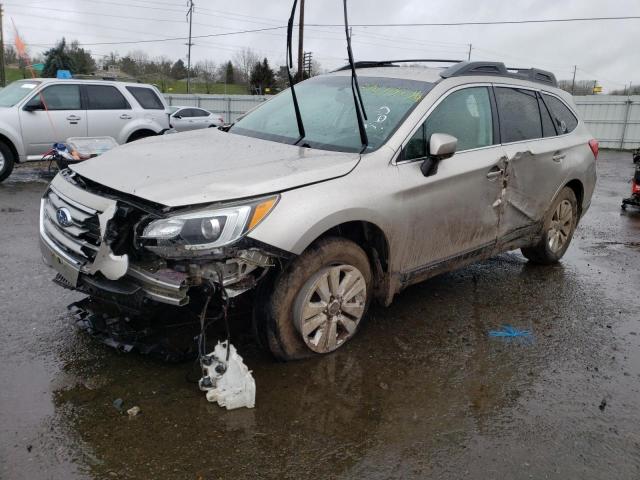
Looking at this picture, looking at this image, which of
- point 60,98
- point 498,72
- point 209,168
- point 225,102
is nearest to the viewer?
point 209,168

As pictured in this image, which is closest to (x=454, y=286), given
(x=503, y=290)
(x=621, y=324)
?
(x=503, y=290)

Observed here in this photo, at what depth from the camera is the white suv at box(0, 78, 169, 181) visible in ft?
32.7

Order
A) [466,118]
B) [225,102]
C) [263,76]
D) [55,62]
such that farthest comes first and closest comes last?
[263,76] → [55,62] → [225,102] → [466,118]

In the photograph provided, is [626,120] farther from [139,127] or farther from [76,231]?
[76,231]

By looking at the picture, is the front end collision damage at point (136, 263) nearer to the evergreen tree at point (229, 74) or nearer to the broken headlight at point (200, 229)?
the broken headlight at point (200, 229)

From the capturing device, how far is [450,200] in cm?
396

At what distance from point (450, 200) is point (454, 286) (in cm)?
137

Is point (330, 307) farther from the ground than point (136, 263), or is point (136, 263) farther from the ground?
point (136, 263)

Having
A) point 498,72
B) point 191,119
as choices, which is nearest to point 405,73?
point 498,72

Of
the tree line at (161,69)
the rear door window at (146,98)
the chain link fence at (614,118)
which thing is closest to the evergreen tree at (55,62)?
the tree line at (161,69)

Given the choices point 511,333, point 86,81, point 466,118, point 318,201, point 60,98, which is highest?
point 86,81

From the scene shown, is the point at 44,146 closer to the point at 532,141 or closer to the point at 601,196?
the point at 532,141

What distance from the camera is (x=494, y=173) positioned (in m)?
4.32

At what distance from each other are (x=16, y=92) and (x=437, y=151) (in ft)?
31.3
